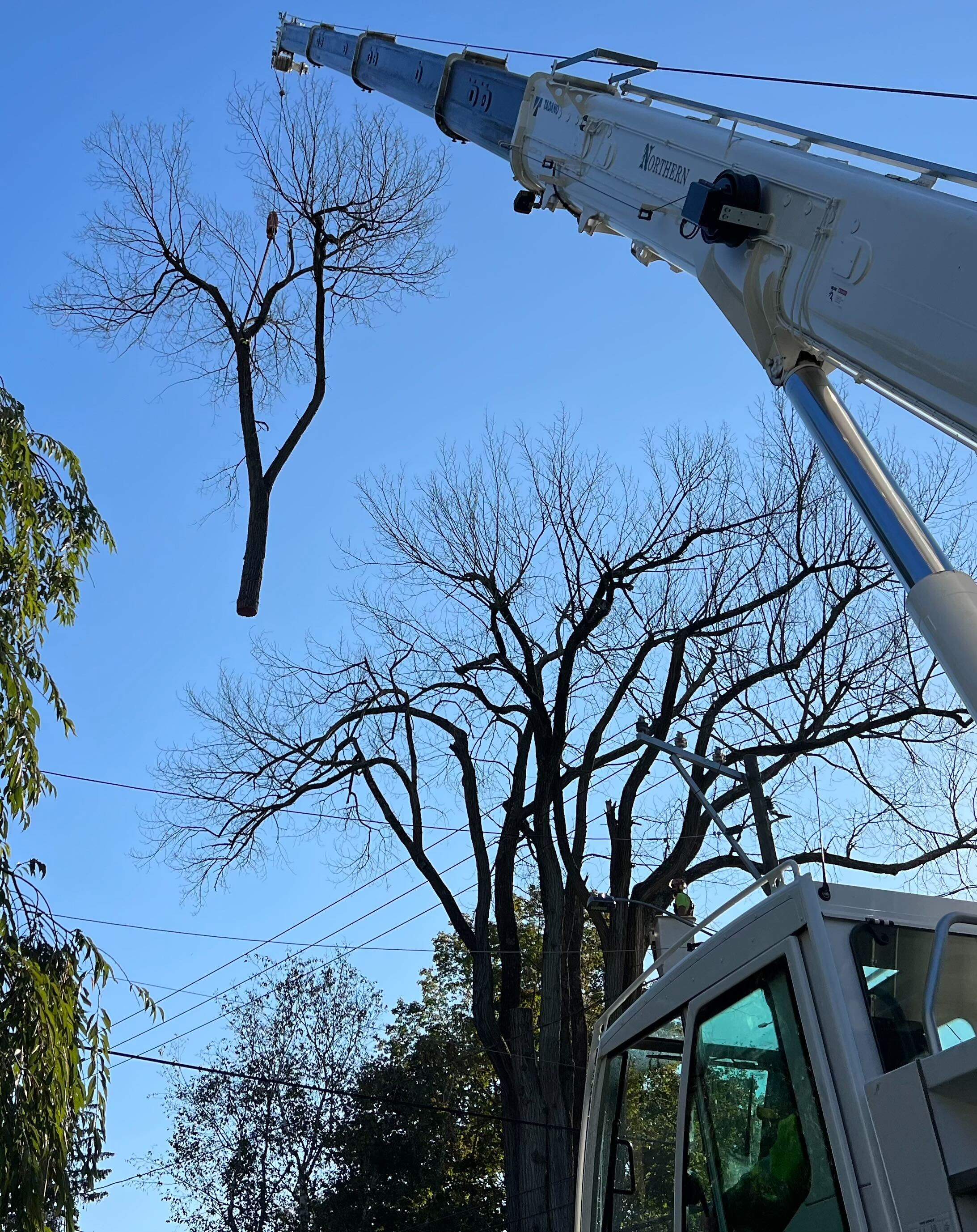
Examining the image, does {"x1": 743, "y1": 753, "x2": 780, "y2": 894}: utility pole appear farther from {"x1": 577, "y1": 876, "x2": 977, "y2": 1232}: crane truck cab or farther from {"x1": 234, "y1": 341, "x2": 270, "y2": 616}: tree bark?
{"x1": 577, "y1": 876, "x2": 977, "y2": 1232}: crane truck cab

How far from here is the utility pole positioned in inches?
501

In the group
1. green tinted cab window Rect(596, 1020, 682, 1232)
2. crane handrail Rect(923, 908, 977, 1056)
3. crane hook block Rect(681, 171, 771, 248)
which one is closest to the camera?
crane handrail Rect(923, 908, 977, 1056)

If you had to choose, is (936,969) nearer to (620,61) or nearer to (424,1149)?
(620,61)

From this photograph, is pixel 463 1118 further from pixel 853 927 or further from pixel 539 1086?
pixel 853 927

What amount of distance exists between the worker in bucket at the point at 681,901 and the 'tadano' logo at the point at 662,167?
11.7 feet

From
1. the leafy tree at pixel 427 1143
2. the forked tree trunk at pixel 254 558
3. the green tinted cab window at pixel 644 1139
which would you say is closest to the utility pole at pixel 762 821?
the forked tree trunk at pixel 254 558

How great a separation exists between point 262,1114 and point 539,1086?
55.9 feet

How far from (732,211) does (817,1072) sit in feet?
10.6

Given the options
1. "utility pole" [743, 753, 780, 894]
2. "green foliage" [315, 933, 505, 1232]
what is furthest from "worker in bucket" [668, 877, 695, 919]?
"green foliage" [315, 933, 505, 1232]

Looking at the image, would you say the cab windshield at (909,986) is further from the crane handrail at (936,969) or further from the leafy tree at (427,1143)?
the leafy tree at (427,1143)

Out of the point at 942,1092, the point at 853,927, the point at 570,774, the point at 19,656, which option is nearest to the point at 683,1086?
the point at 853,927

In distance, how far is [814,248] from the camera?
171 inches

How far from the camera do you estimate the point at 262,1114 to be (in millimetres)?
28156

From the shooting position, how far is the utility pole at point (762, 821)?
501 inches
